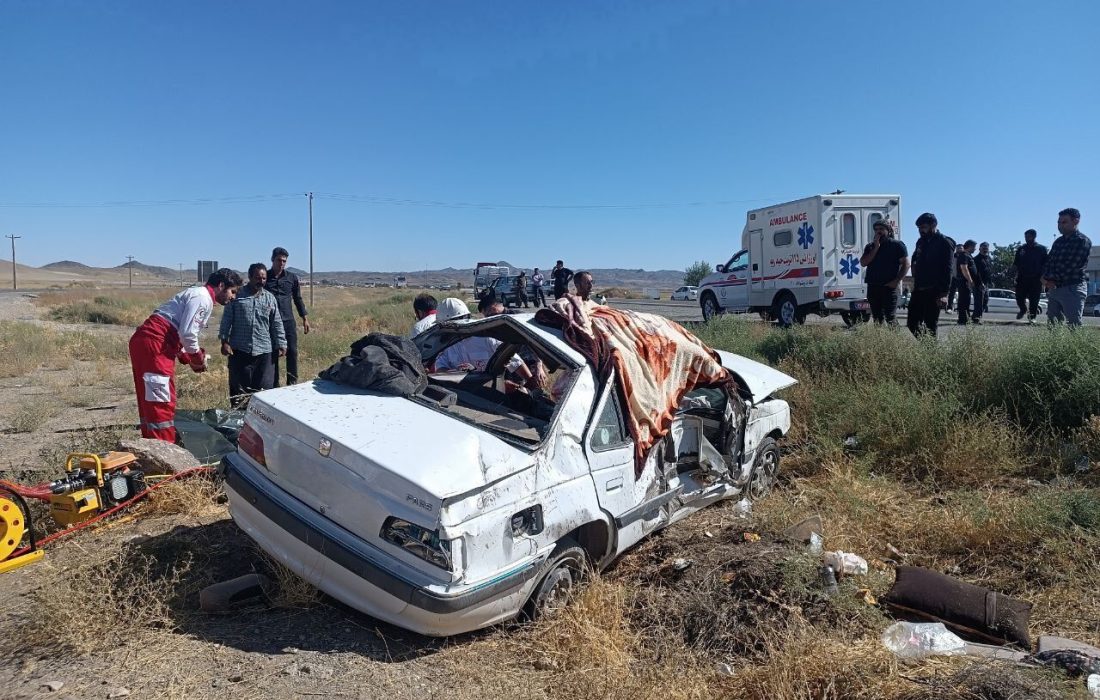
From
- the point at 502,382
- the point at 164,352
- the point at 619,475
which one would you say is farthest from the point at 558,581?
the point at 164,352

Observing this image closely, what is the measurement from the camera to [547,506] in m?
3.24

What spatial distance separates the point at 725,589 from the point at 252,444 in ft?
8.48

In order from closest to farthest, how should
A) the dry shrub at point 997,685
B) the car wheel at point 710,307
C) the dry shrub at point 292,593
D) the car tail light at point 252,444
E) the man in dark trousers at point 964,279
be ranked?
the dry shrub at point 997,685, the dry shrub at point 292,593, the car tail light at point 252,444, the man in dark trousers at point 964,279, the car wheel at point 710,307

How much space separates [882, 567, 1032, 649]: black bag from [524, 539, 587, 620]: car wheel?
5.50ft

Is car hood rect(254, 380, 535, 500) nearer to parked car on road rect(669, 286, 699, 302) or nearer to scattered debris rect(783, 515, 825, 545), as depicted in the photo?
scattered debris rect(783, 515, 825, 545)

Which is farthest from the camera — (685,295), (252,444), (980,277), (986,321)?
(685,295)

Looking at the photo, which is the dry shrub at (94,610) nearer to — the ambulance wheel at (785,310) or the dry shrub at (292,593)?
the dry shrub at (292,593)

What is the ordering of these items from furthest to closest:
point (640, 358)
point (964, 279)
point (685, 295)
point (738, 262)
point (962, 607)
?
1. point (685, 295)
2. point (738, 262)
3. point (964, 279)
4. point (640, 358)
5. point (962, 607)

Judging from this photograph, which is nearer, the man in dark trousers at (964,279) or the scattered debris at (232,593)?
the scattered debris at (232,593)

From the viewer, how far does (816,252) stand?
13773 mm

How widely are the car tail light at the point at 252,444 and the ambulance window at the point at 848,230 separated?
1279cm

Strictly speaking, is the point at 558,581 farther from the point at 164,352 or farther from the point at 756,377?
the point at 164,352

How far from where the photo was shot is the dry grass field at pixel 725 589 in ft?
9.44

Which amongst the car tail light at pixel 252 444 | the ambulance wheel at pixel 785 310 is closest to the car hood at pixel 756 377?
the car tail light at pixel 252 444
